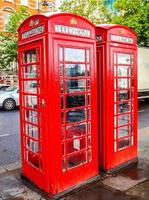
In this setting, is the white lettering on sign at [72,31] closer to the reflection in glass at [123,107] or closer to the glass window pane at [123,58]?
the glass window pane at [123,58]

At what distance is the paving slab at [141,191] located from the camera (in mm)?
4179

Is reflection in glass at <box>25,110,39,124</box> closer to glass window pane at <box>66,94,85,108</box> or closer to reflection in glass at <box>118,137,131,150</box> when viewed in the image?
glass window pane at <box>66,94,85,108</box>

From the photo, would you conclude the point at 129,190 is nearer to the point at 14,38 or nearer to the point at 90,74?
the point at 90,74

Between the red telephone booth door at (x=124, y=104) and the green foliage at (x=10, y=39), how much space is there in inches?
819

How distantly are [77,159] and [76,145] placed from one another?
0.24 m

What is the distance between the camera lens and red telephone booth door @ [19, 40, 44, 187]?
4.14m

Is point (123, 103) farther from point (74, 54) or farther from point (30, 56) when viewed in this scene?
point (30, 56)

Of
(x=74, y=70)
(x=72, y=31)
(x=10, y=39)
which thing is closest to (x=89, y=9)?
(x=10, y=39)

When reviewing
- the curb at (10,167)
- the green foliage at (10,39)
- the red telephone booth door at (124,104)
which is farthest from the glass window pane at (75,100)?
the green foliage at (10,39)

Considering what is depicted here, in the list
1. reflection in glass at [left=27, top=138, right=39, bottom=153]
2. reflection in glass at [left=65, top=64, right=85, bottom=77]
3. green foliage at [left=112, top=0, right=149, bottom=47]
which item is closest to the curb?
reflection in glass at [left=27, top=138, right=39, bottom=153]

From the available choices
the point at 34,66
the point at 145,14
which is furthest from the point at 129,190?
the point at 145,14

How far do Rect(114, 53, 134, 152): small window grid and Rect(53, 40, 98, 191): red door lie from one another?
0.62 meters

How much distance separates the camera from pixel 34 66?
424 cm

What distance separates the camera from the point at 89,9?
2306 centimetres
